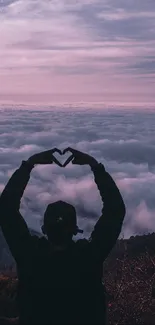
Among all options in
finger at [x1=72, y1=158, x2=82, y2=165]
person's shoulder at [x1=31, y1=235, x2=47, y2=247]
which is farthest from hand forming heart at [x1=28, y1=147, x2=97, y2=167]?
person's shoulder at [x1=31, y1=235, x2=47, y2=247]

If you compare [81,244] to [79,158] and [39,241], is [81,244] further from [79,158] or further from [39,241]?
[79,158]

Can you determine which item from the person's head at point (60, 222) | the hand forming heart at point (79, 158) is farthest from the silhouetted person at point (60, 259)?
the hand forming heart at point (79, 158)

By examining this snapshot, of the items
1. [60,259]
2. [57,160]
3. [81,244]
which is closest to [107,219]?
[81,244]

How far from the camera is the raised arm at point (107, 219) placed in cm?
365

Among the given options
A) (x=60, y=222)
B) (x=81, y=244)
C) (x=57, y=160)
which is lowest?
(x=81, y=244)

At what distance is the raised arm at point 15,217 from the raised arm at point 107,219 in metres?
0.48

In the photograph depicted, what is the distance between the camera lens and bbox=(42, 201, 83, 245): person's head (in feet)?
11.7

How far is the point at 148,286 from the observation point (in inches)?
339

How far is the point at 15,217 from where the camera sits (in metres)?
3.69

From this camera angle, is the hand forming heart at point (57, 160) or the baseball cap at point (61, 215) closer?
the baseball cap at point (61, 215)

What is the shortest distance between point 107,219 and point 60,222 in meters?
0.35

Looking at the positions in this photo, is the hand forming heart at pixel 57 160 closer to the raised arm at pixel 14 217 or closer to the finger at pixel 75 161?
the finger at pixel 75 161

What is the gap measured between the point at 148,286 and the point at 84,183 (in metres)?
99.6

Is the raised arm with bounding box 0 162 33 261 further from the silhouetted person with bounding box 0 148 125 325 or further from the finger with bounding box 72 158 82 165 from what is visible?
the finger with bounding box 72 158 82 165
